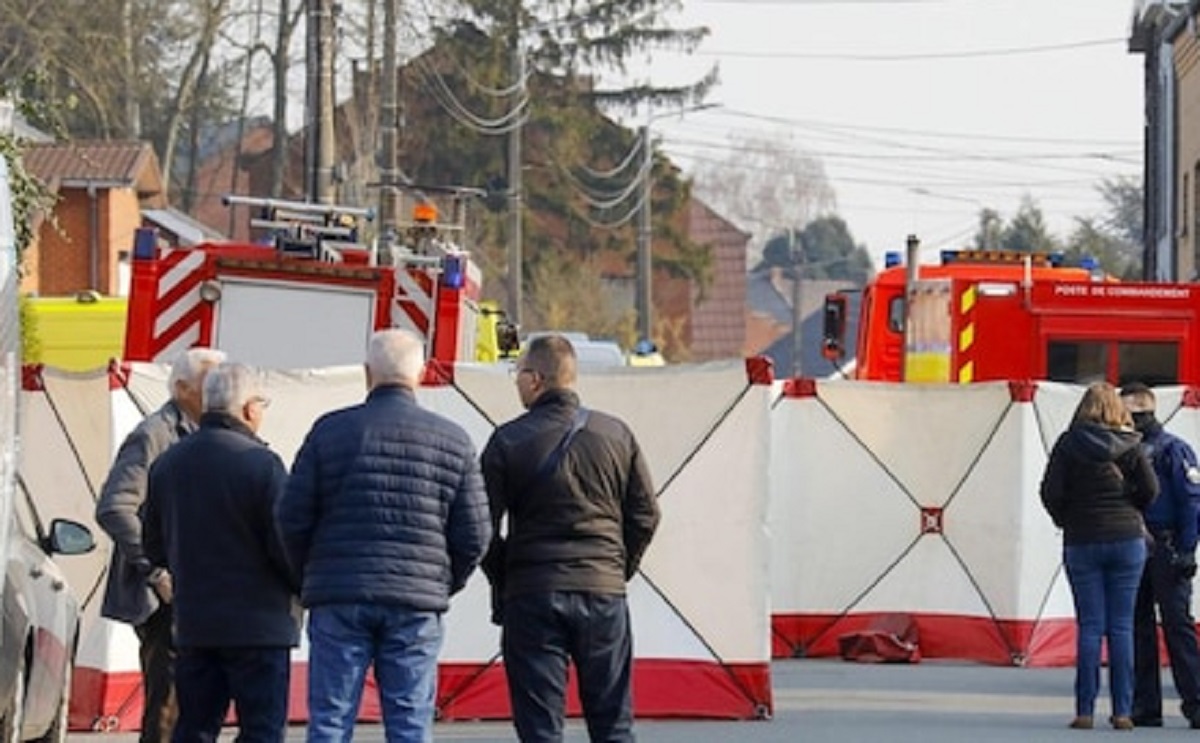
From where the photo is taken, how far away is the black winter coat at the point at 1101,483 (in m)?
15.1

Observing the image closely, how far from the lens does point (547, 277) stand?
240 feet

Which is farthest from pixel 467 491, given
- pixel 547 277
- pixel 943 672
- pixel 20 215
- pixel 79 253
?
pixel 547 277

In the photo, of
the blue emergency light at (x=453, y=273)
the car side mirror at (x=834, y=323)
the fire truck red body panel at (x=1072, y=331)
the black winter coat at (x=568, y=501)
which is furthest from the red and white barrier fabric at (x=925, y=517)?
the black winter coat at (x=568, y=501)

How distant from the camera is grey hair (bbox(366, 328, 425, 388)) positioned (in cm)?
1052

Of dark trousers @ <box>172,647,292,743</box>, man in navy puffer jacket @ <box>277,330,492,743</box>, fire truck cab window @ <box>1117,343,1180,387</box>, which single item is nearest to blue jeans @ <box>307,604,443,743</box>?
man in navy puffer jacket @ <box>277,330,492,743</box>

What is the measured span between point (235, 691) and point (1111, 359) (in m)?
13.3

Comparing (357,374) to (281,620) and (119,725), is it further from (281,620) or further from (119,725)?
(281,620)

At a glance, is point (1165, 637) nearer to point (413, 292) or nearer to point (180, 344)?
point (413, 292)

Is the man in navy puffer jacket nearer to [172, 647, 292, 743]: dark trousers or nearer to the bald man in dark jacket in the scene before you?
[172, 647, 292, 743]: dark trousers

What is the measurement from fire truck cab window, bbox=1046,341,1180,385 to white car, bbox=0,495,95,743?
10.9 meters

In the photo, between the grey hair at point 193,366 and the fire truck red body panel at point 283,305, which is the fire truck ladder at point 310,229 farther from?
the grey hair at point 193,366

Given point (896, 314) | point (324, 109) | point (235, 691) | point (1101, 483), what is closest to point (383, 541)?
point (235, 691)

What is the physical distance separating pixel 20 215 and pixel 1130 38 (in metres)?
32.6

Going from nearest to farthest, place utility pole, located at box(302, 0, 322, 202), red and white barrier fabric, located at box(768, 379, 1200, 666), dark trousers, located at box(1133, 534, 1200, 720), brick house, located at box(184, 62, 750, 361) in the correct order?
dark trousers, located at box(1133, 534, 1200, 720) → red and white barrier fabric, located at box(768, 379, 1200, 666) → utility pole, located at box(302, 0, 322, 202) → brick house, located at box(184, 62, 750, 361)
